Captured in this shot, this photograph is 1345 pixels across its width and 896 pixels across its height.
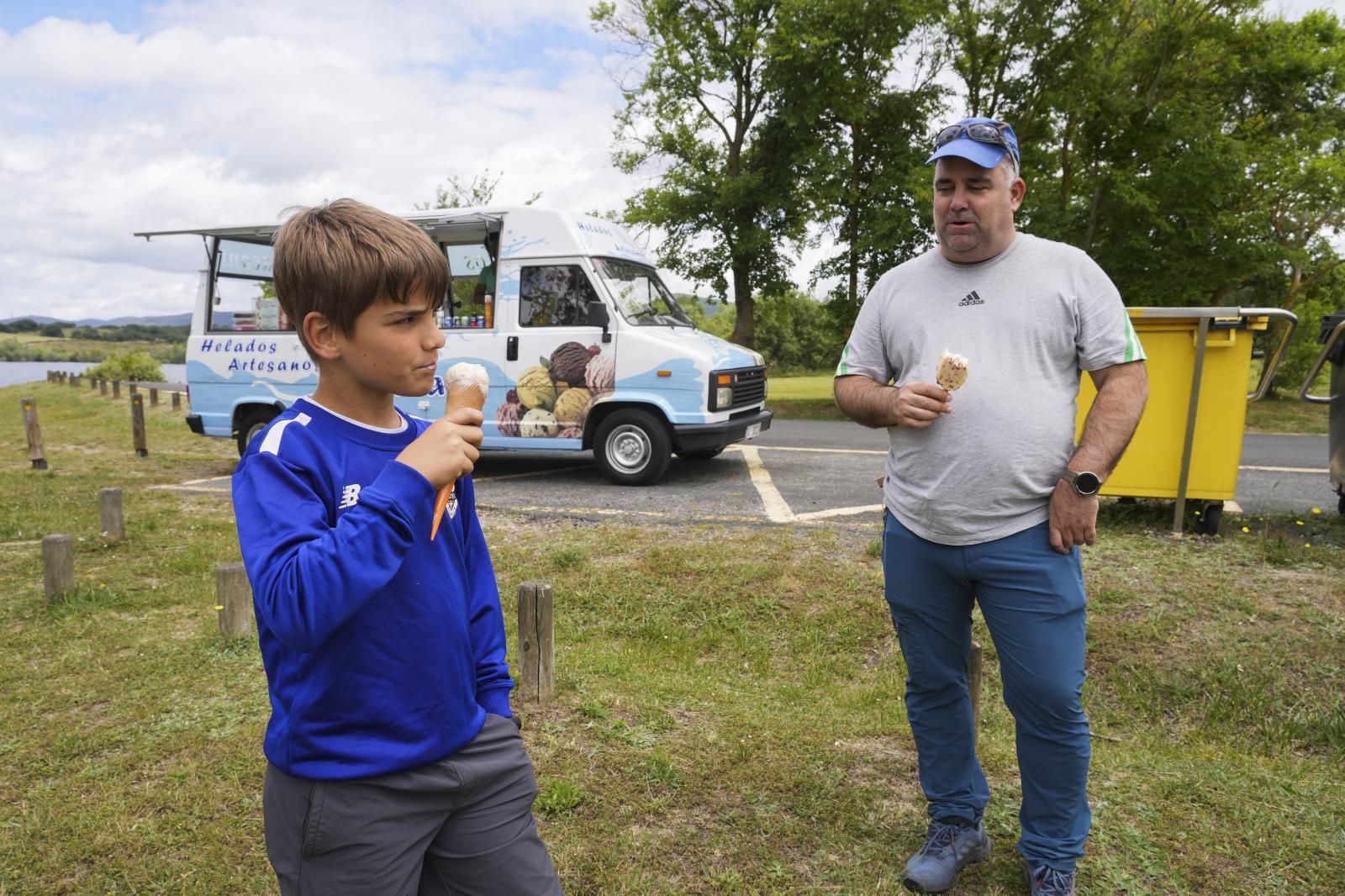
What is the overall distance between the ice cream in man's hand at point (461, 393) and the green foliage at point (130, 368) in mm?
38465

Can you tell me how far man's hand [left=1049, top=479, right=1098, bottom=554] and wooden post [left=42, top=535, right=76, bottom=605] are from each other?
17.1 ft

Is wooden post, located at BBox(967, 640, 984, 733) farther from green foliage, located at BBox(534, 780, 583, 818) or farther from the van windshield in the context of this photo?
the van windshield

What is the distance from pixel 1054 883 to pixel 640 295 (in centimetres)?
721

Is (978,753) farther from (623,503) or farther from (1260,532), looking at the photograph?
(623,503)

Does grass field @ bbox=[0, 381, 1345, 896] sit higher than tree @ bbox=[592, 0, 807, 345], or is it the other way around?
tree @ bbox=[592, 0, 807, 345]

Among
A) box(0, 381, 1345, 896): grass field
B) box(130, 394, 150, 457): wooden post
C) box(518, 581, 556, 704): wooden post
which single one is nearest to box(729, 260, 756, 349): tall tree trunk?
box(130, 394, 150, 457): wooden post

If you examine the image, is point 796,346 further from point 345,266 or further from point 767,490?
point 345,266

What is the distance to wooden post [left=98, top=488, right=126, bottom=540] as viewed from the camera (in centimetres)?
641

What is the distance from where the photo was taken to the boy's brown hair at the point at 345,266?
141 centimetres

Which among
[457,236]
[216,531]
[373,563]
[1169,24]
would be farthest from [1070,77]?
[373,563]

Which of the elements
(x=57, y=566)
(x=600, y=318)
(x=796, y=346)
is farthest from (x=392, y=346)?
(x=796, y=346)

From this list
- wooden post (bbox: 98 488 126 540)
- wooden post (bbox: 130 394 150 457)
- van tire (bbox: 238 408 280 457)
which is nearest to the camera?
wooden post (bbox: 98 488 126 540)

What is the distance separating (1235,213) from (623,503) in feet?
47.3

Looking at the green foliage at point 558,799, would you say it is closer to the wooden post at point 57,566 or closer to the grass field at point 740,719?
the grass field at point 740,719
